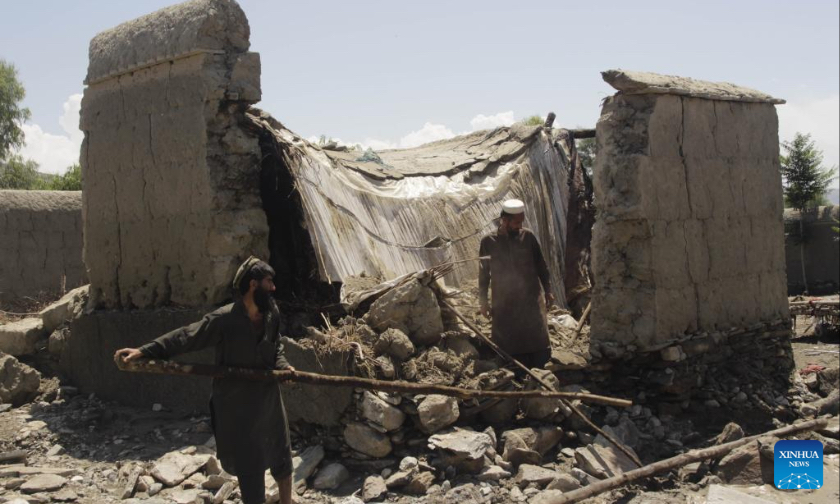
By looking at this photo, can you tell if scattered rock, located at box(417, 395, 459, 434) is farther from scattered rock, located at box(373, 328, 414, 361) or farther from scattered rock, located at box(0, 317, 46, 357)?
scattered rock, located at box(0, 317, 46, 357)

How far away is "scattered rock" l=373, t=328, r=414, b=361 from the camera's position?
527 cm

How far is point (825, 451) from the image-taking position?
5492mm

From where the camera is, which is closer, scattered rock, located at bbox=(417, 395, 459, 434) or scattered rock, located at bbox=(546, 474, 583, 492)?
scattered rock, located at bbox=(546, 474, 583, 492)

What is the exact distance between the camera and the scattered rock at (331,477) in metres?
4.88

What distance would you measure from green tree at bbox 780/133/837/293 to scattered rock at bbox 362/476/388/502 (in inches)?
470

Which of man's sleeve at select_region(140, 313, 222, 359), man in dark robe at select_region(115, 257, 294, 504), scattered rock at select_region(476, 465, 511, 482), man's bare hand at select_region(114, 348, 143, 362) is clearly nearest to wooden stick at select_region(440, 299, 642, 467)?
scattered rock at select_region(476, 465, 511, 482)

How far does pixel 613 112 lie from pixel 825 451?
2.91 m

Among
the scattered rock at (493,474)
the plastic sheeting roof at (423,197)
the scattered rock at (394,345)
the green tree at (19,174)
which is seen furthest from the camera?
the green tree at (19,174)

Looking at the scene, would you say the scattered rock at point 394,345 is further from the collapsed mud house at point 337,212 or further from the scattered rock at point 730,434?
the scattered rock at point 730,434

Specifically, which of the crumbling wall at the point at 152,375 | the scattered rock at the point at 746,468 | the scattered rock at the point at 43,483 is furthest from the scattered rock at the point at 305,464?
the scattered rock at the point at 746,468

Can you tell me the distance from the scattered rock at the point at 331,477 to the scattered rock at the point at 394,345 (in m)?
0.81

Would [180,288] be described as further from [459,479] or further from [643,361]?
[643,361]

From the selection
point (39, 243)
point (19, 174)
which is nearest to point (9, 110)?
point (19, 174)

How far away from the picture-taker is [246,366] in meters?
3.84
